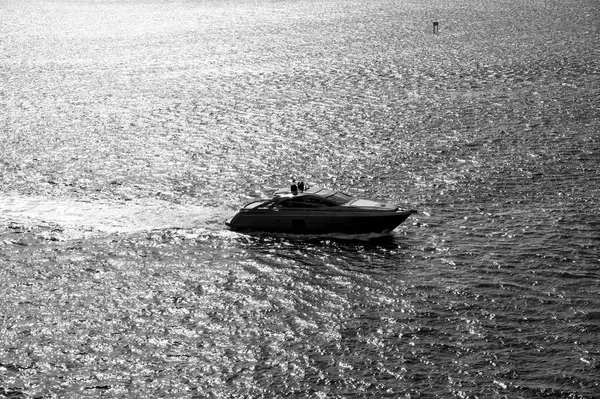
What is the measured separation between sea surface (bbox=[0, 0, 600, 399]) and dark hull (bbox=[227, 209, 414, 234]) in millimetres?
958

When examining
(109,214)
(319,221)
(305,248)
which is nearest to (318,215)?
(319,221)

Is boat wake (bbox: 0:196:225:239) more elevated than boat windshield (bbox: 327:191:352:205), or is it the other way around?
boat windshield (bbox: 327:191:352:205)

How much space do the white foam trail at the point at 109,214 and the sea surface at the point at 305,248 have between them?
0.27m

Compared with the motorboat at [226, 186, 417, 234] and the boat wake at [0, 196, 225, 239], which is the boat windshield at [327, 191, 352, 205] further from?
the boat wake at [0, 196, 225, 239]

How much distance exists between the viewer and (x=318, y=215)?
69.7 metres

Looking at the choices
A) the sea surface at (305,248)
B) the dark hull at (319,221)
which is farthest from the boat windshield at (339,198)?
the sea surface at (305,248)

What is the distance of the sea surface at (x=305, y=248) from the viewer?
164 ft

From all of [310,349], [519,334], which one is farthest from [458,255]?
[310,349]

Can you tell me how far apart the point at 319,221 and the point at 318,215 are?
0.50 metres

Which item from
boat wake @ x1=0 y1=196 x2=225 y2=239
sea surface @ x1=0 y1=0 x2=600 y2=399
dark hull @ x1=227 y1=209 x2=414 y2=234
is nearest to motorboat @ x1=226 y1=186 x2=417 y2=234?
dark hull @ x1=227 y1=209 x2=414 y2=234

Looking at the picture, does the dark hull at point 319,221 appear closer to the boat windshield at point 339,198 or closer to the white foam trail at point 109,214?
the boat windshield at point 339,198

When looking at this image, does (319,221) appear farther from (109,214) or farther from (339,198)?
(109,214)

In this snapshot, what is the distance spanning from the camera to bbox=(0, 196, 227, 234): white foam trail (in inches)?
2896

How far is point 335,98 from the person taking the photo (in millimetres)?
123812
